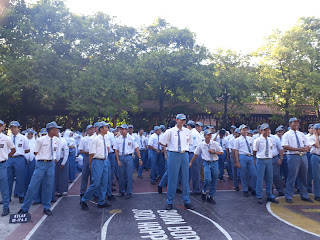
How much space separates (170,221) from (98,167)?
228 cm

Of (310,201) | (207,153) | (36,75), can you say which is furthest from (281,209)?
(36,75)

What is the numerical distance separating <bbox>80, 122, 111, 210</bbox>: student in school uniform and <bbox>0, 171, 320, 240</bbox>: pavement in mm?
315

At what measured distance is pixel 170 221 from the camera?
6164mm

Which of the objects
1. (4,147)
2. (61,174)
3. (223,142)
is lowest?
(61,174)

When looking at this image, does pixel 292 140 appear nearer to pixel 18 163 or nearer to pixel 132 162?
pixel 132 162

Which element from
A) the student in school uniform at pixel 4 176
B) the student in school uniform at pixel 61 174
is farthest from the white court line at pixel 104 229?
the student in school uniform at pixel 61 174

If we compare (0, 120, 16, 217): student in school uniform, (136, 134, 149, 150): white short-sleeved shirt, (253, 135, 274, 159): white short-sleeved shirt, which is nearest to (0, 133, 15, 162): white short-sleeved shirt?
(0, 120, 16, 217): student in school uniform

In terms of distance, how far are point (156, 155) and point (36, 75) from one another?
44.7ft

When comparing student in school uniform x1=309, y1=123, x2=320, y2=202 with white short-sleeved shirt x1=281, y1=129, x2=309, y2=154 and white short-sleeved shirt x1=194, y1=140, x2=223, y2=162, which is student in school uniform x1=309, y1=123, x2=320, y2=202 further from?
white short-sleeved shirt x1=194, y1=140, x2=223, y2=162

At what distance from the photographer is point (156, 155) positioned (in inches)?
449

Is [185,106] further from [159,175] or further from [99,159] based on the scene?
[99,159]

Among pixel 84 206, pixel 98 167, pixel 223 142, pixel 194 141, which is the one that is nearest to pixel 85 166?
pixel 98 167

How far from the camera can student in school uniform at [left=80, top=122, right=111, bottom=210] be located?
7.02 meters

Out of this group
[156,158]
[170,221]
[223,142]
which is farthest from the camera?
[223,142]
